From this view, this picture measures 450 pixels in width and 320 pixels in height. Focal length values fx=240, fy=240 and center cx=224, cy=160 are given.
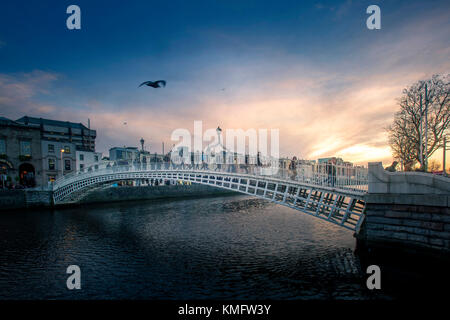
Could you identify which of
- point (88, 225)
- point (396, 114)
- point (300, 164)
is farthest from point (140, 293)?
point (396, 114)

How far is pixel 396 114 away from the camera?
86.1 ft

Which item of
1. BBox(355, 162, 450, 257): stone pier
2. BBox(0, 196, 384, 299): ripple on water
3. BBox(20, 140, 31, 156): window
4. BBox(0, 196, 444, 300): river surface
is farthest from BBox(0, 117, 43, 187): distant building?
BBox(355, 162, 450, 257): stone pier

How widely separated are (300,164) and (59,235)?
1903cm

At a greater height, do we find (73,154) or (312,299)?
(73,154)

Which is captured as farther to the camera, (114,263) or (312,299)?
(114,263)

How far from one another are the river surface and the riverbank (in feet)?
44.5

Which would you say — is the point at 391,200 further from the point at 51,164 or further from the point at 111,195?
the point at 51,164

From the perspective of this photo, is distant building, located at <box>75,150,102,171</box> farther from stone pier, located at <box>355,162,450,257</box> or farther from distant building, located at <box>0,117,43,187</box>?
stone pier, located at <box>355,162,450,257</box>

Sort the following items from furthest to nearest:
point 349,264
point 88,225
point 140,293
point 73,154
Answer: point 73,154
point 88,225
point 349,264
point 140,293

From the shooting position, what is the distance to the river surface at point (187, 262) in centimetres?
937

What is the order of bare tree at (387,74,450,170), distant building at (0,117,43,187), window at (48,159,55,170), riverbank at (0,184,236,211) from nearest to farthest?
bare tree at (387,74,450,170) < riverbank at (0,184,236,211) < distant building at (0,117,43,187) < window at (48,159,55,170)

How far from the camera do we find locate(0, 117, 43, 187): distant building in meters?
39.2
